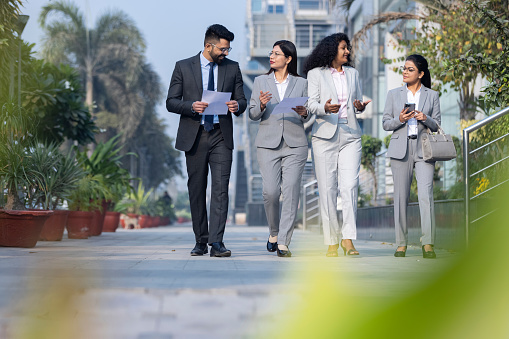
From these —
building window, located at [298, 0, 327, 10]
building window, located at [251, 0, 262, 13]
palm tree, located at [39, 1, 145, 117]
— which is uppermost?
building window, located at [251, 0, 262, 13]

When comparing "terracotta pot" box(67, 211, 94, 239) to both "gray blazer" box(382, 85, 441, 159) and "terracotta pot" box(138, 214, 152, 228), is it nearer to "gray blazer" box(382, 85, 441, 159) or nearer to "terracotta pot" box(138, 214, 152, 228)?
"gray blazer" box(382, 85, 441, 159)

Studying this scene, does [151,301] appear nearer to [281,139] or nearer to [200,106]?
[200,106]

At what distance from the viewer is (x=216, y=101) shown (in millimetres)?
7633

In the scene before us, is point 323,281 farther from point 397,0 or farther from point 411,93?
point 397,0

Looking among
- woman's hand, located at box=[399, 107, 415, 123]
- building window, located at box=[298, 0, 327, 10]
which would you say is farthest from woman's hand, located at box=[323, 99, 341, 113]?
building window, located at box=[298, 0, 327, 10]

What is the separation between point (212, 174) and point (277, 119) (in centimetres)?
91

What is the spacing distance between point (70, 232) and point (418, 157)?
289 inches

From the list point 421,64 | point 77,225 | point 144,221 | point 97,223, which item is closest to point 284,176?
point 421,64

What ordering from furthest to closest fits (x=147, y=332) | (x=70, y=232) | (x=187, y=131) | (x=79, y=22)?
(x=79, y=22) < (x=70, y=232) < (x=187, y=131) < (x=147, y=332)

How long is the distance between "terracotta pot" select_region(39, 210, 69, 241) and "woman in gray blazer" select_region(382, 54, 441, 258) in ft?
17.9

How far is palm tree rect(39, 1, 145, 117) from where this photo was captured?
39.5 meters

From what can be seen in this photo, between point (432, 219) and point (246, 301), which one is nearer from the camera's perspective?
point (246, 301)

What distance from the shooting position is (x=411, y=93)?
860cm

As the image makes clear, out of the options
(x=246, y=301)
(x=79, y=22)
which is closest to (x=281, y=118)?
(x=246, y=301)
